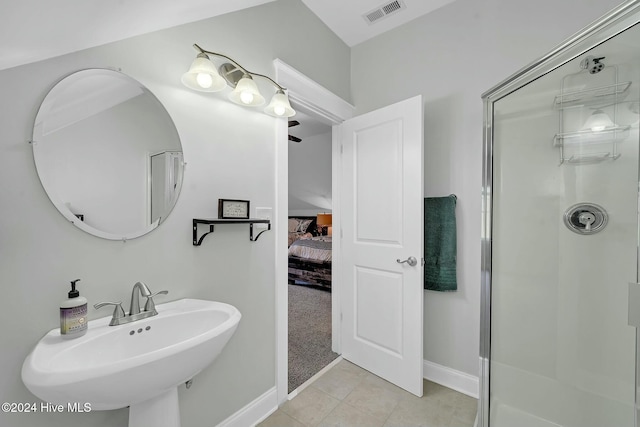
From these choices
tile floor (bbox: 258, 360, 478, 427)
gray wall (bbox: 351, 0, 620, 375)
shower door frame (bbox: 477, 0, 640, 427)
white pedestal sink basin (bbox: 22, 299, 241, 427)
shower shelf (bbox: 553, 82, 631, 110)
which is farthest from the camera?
gray wall (bbox: 351, 0, 620, 375)

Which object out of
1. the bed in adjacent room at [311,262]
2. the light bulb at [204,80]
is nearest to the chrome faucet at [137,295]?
the light bulb at [204,80]

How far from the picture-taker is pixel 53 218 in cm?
92

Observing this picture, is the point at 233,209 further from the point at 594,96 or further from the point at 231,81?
the point at 594,96

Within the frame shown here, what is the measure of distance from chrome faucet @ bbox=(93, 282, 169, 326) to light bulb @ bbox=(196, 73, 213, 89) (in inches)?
36.5

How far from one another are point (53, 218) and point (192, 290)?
0.61 metres

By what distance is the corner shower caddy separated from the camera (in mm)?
1247

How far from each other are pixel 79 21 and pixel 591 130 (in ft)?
7.66

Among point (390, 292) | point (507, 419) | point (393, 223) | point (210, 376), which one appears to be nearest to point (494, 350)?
point (507, 419)

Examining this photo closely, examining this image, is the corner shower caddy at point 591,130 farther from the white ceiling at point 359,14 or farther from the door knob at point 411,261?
the white ceiling at point 359,14

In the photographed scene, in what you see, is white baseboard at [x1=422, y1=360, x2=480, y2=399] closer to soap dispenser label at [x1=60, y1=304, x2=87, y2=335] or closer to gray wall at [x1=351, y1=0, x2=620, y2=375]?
gray wall at [x1=351, y1=0, x2=620, y2=375]

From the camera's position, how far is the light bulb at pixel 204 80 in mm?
1203

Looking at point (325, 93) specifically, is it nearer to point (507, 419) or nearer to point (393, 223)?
point (393, 223)

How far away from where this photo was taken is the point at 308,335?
2.67 metres

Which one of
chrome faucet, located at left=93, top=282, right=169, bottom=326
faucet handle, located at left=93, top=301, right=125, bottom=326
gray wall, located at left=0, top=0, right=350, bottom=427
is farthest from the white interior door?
faucet handle, located at left=93, top=301, right=125, bottom=326
